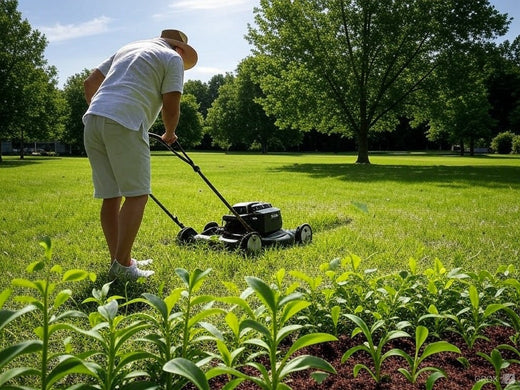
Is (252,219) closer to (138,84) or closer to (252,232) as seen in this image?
(252,232)

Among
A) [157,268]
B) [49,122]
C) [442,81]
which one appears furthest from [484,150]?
[157,268]

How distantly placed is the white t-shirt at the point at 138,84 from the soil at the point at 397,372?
219 centimetres

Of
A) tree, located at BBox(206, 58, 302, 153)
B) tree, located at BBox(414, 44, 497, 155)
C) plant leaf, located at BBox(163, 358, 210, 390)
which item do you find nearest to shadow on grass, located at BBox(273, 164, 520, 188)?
tree, located at BBox(414, 44, 497, 155)

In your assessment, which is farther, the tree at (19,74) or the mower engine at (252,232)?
the tree at (19,74)

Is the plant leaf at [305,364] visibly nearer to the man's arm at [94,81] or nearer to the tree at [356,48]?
the man's arm at [94,81]

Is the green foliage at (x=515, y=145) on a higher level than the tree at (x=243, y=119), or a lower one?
lower

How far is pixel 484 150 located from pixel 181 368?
7492 cm

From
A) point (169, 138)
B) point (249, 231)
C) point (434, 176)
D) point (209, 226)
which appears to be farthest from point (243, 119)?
point (169, 138)

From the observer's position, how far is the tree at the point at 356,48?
73.6 ft

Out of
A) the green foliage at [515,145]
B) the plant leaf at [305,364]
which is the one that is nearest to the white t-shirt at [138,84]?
the plant leaf at [305,364]

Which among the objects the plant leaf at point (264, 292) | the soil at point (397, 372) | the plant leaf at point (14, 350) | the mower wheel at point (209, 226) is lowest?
the soil at point (397, 372)

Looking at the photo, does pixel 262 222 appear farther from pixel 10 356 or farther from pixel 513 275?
pixel 10 356

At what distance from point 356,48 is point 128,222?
Answer: 75.4 ft

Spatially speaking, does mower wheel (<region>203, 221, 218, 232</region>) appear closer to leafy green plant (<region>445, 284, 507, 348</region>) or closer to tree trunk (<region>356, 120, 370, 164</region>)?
leafy green plant (<region>445, 284, 507, 348</region>)
